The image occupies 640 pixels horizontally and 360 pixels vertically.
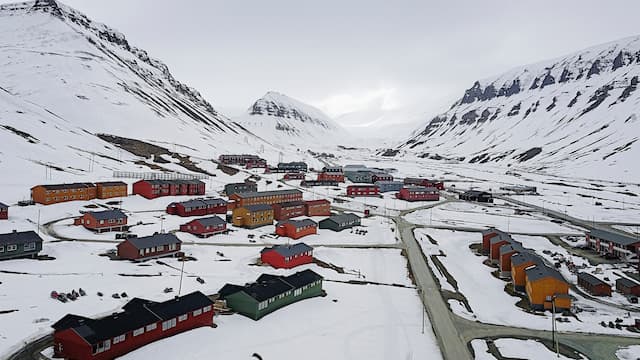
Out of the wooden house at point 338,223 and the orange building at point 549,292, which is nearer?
the orange building at point 549,292

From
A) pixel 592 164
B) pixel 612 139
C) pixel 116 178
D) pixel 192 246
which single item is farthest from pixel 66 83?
pixel 612 139

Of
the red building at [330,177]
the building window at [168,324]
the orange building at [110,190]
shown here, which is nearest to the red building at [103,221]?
the orange building at [110,190]

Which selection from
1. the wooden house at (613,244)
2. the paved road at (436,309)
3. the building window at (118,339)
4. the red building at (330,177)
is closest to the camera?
the building window at (118,339)

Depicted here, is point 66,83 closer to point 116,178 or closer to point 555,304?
point 116,178

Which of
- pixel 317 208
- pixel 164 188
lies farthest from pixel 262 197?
pixel 164 188

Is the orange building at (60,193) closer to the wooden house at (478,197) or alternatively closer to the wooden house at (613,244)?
the wooden house at (613,244)

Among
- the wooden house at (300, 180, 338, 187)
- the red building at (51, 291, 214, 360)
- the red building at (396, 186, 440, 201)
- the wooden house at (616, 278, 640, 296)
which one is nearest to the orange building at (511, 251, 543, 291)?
the wooden house at (616, 278, 640, 296)

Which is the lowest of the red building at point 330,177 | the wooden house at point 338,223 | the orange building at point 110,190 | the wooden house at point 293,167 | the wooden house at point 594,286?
the wooden house at point 594,286
